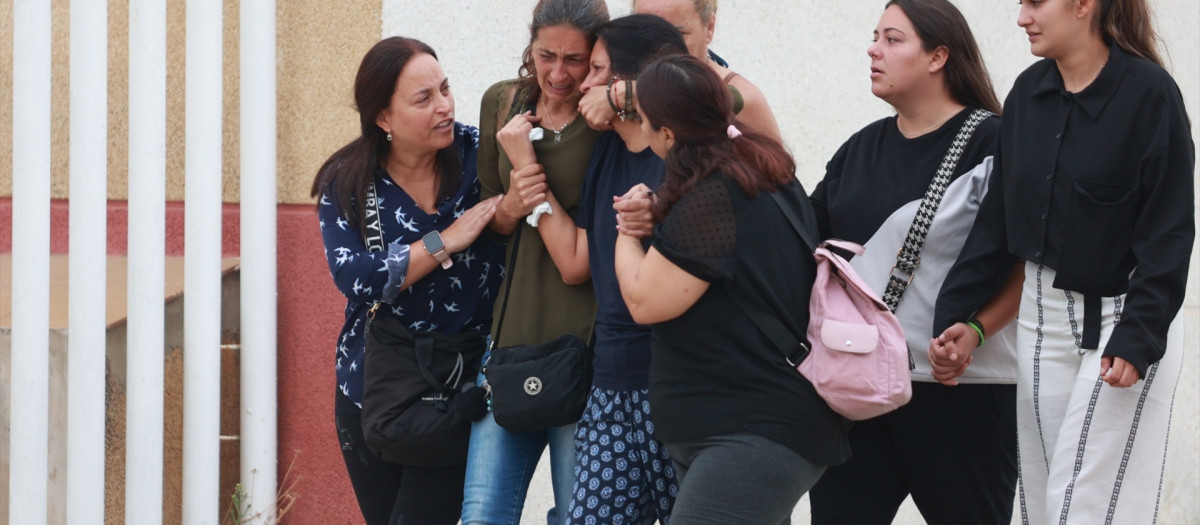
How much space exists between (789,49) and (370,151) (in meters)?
1.95

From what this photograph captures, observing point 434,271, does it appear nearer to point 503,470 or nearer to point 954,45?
point 503,470

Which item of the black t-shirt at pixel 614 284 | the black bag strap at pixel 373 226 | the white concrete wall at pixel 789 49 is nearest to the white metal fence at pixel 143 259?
the white concrete wall at pixel 789 49

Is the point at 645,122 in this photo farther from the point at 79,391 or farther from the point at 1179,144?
the point at 79,391

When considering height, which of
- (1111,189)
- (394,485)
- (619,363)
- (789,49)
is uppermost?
(789,49)

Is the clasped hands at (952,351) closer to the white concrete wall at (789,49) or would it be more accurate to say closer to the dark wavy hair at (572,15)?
Answer: the dark wavy hair at (572,15)

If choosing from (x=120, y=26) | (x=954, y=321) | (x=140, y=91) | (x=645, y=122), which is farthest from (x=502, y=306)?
(x=120, y=26)

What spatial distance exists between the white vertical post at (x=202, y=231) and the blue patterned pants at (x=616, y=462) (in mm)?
1876

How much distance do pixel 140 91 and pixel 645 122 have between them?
2.15 metres

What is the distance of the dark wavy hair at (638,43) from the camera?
3121 millimetres

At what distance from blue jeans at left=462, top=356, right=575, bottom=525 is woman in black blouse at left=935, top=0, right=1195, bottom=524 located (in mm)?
1067

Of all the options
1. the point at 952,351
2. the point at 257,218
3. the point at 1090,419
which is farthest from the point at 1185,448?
the point at 257,218

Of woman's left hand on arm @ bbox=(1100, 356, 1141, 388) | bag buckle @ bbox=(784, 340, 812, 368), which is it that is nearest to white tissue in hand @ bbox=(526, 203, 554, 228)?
bag buckle @ bbox=(784, 340, 812, 368)

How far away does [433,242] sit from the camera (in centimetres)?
344

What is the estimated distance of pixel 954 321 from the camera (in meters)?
3.31
